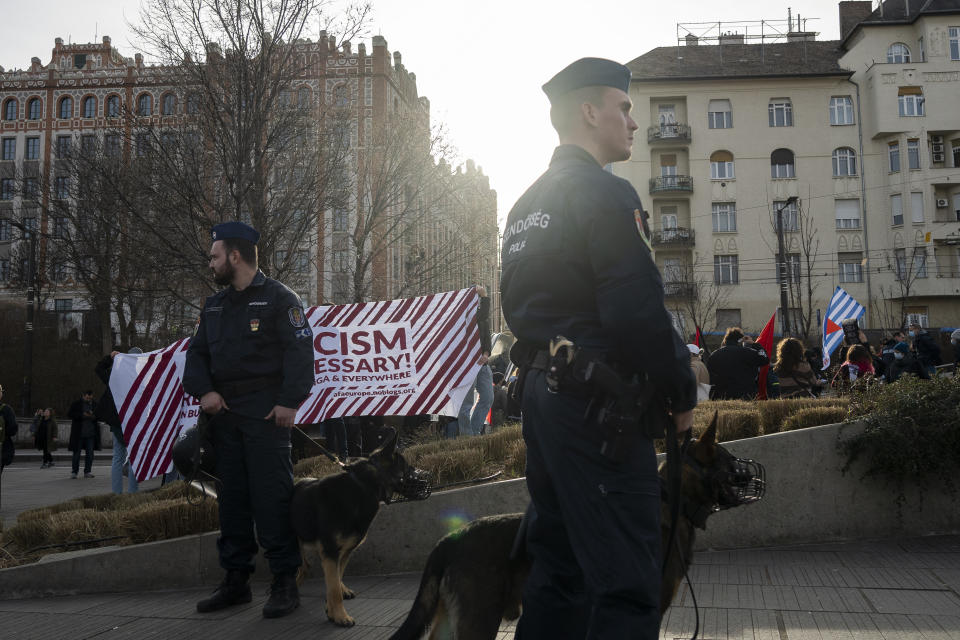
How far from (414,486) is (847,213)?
50754 mm

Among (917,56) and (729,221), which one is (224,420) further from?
(917,56)

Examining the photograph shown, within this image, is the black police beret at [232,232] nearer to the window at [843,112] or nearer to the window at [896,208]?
the window at [896,208]

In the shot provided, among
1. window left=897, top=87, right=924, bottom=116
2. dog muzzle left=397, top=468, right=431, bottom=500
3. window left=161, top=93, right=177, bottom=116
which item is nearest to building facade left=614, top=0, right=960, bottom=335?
window left=897, top=87, right=924, bottom=116

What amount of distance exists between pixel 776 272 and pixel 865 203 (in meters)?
7.05

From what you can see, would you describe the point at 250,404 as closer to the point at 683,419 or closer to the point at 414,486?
the point at 414,486

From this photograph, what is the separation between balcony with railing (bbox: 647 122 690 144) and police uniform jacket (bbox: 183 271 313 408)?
1871 inches

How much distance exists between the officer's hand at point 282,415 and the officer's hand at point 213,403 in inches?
11.6

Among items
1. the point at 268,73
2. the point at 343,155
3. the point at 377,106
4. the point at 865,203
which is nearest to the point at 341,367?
the point at 268,73

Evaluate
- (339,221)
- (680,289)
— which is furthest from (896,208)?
(339,221)

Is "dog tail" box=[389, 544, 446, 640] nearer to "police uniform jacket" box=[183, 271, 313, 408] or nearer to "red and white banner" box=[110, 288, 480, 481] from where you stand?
"police uniform jacket" box=[183, 271, 313, 408]

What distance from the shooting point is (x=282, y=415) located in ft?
15.5

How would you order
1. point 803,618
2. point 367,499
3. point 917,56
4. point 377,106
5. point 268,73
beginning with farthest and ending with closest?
point 917,56 → point 377,106 → point 268,73 → point 367,499 → point 803,618

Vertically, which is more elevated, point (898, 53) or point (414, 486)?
point (898, 53)

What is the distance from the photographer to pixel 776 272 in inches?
1914
